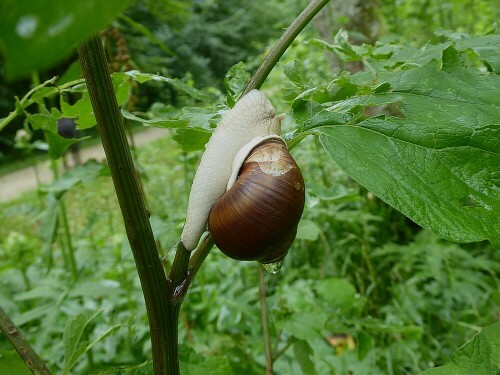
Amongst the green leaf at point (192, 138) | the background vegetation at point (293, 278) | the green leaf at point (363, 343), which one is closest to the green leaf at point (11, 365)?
the background vegetation at point (293, 278)

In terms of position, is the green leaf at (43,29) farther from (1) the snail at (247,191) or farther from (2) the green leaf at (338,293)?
(2) the green leaf at (338,293)

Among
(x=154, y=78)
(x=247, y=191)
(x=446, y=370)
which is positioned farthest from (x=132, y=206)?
(x=446, y=370)

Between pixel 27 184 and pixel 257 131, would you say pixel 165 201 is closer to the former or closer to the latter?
pixel 257 131

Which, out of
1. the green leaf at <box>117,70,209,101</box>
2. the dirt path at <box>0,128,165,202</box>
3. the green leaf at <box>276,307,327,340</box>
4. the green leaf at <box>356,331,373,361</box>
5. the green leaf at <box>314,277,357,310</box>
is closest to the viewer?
the green leaf at <box>117,70,209,101</box>

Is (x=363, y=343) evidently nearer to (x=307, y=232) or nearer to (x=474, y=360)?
(x=307, y=232)

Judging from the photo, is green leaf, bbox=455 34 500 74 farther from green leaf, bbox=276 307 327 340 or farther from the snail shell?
green leaf, bbox=276 307 327 340

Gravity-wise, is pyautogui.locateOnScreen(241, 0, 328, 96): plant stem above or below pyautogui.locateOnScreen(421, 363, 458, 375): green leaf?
above

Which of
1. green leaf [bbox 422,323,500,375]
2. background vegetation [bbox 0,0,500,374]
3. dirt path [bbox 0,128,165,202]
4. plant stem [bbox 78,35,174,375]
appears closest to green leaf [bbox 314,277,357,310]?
background vegetation [bbox 0,0,500,374]
